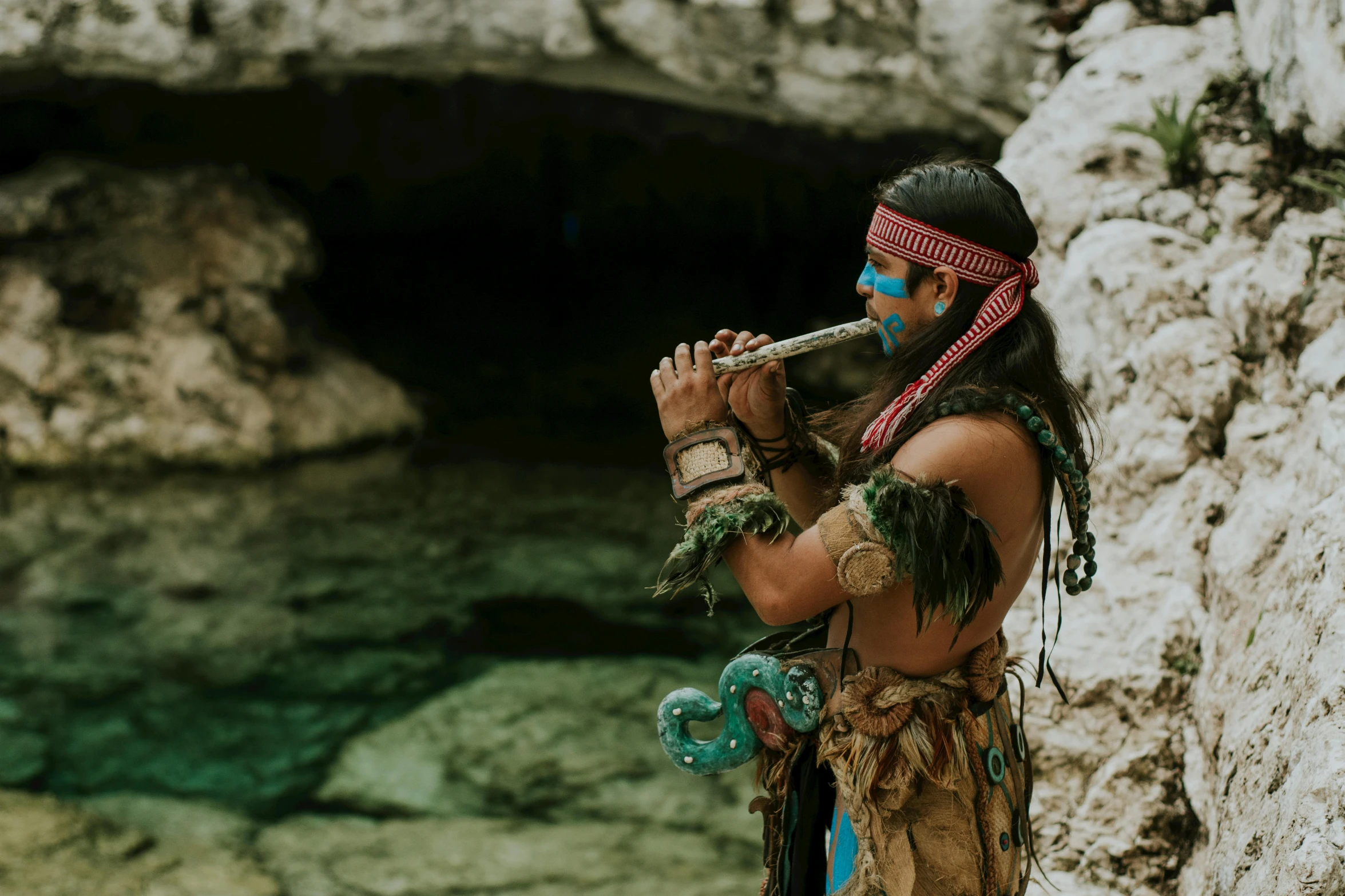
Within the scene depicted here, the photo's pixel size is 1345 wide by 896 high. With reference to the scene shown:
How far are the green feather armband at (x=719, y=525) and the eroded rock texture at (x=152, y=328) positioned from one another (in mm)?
6424

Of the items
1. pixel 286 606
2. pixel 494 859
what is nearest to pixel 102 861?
pixel 494 859

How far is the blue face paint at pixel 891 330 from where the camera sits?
1995mm

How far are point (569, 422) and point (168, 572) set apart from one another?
326 centimetres

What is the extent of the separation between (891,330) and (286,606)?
15.9 feet

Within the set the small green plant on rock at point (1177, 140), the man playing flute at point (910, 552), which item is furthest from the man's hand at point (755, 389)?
the small green plant on rock at point (1177, 140)

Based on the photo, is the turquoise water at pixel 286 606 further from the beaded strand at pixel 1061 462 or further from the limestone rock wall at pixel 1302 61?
the beaded strand at pixel 1061 462

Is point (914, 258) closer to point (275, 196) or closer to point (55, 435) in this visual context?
point (55, 435)

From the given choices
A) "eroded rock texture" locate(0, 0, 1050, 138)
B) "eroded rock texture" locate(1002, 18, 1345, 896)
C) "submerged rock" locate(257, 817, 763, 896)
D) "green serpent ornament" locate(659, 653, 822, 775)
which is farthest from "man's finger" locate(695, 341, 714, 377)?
"eroded rock texture" locate(0, 0, 1050, 138)

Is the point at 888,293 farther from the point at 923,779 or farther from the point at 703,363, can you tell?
the point at 923,779

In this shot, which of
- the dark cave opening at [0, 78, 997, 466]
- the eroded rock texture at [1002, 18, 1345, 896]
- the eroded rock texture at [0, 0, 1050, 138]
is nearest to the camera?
the eroded rock texture at [1002, 18, 1345, 896]

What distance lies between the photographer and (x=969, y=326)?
1.93m

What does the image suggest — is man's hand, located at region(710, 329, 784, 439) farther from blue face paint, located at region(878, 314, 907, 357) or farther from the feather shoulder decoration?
the feather shoulder decoration

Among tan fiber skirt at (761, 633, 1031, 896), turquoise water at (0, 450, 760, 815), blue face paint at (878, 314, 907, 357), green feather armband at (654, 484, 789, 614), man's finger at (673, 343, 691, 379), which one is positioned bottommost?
turquoise water at (0, 450, 760, 815)

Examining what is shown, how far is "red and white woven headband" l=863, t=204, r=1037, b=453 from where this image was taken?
188 centimetres
